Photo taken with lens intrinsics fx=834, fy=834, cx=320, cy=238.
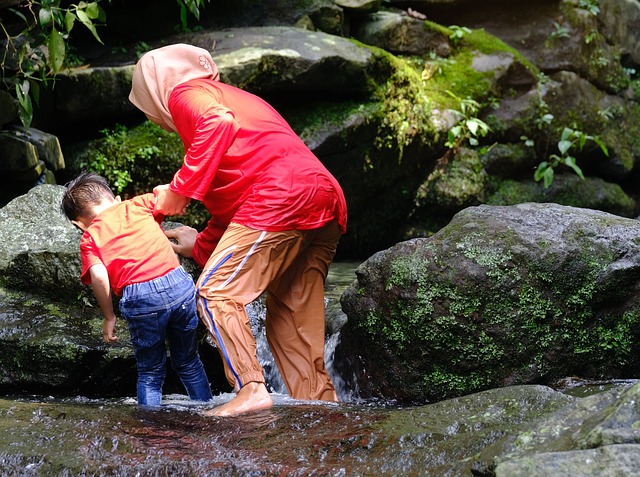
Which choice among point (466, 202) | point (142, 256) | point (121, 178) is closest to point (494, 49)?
point (466, 202)

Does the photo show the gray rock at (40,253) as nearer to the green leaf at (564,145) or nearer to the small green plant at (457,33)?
the small green plant at (457,33)

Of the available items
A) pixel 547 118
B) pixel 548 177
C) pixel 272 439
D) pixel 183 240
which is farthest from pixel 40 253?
pixel 547 118

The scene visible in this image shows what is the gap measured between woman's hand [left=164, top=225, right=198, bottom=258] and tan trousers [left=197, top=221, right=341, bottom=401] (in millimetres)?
528

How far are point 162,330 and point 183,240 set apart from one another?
74 cm

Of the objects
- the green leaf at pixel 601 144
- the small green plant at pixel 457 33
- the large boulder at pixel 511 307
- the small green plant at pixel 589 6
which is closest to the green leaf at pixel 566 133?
the green leaf at pixel 601 144

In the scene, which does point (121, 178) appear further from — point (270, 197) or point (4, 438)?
point (4, 438)

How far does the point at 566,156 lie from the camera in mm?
8617

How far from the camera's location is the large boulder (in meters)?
4.21

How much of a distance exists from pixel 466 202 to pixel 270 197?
4.57m

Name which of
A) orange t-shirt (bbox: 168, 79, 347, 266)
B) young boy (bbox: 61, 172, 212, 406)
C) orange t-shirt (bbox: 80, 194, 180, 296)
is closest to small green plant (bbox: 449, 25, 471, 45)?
orange t-shirt (bbox: 168, 79, 347, 266)

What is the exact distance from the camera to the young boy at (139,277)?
12.8ft

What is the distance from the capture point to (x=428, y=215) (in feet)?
27.1

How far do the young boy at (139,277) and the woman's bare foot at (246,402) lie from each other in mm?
475

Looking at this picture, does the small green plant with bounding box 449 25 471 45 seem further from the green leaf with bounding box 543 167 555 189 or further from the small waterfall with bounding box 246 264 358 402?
the small waterfall with bounding box 246 264 358 402
